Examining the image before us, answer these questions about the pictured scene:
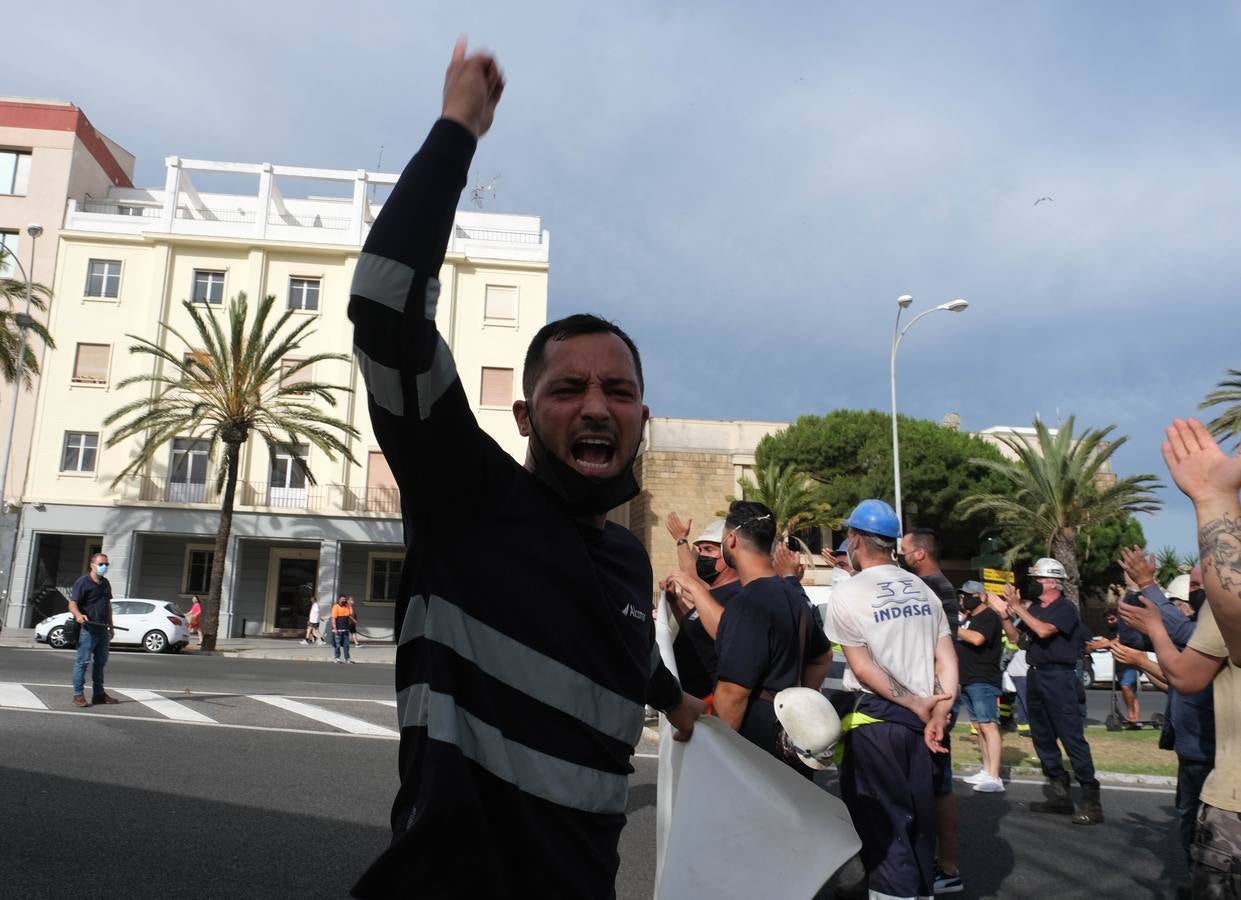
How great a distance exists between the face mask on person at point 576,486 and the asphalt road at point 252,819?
3.61 m

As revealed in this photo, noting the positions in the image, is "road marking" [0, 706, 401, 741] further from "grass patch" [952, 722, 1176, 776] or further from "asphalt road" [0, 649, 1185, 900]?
"grass patch" [952, 722, 1176, 776]

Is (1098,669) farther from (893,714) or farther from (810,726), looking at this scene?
(810,726)

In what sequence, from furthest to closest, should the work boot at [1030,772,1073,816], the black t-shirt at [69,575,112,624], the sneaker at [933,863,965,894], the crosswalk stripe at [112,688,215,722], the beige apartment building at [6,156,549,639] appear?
1. the beige apartment building at [6,156,549,639]
2. the black t-shirt at [69,575,112,624]
3. the crosswalk stripe at [112,688,215,722]
4. the work boot at [1030,772,1073,816]
5. the sneaker at [933,863,965,894]

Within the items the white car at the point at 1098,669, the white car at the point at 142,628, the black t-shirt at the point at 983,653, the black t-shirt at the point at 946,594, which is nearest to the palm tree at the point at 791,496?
the white car at the point at 1098,669

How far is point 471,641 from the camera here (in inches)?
59.5

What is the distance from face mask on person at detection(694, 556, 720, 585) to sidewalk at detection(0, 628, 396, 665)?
1826 centimetres

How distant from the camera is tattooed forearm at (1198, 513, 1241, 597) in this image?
276 cm

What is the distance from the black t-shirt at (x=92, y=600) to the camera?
11.1 m

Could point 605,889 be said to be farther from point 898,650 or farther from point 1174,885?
point 1174,885

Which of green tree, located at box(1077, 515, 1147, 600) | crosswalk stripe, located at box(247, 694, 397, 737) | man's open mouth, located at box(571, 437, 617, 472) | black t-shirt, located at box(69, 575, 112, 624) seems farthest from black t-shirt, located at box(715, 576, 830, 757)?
green tree, located at box(1077, 515, 1147, 600)

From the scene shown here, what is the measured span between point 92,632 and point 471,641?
1129 centimetres

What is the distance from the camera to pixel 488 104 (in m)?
1.57

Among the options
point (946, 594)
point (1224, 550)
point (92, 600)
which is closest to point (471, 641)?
point (1224, 550)

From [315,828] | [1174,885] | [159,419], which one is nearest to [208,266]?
[159,419]
